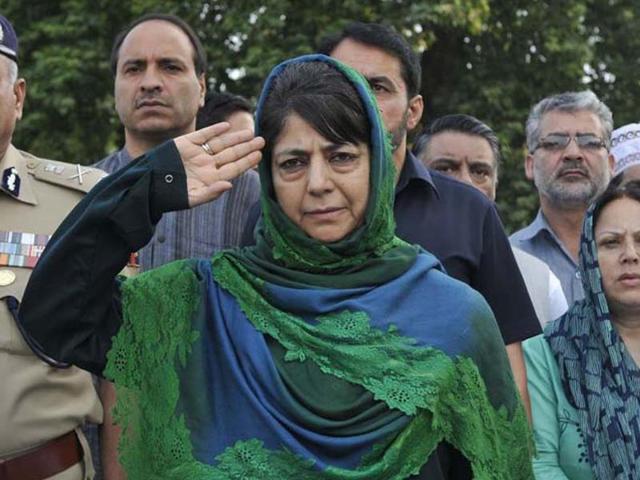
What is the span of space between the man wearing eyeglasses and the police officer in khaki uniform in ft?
8.73

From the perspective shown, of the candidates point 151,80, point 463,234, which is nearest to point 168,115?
point 151,80

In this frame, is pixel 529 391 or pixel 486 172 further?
pixel 486 172

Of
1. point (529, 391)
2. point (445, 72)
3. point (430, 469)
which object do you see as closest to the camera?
point (430, 469)

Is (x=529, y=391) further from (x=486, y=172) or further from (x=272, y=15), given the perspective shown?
(x=272, y=15)

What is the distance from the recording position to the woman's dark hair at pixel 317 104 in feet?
10.7

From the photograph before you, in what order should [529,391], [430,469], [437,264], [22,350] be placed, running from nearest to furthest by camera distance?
1. [430,469]
2. [437,264]
3. [22,350]
4. [529,391]

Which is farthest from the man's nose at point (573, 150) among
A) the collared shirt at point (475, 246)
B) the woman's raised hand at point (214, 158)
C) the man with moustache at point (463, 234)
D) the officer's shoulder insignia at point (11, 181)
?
the woman's raised hand at point (214, 158)

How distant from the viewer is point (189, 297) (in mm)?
3240

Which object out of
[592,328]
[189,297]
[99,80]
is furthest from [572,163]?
[99,80]

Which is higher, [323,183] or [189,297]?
[323,183]

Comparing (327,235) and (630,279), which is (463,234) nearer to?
(630,279)

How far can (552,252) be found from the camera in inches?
233

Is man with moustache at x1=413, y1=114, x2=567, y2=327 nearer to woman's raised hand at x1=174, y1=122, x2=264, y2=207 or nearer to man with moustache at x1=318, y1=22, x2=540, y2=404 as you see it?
man with moustache at x1=318, y1=22, x2=540, y2=404

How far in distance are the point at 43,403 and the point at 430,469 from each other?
113 centimetres
